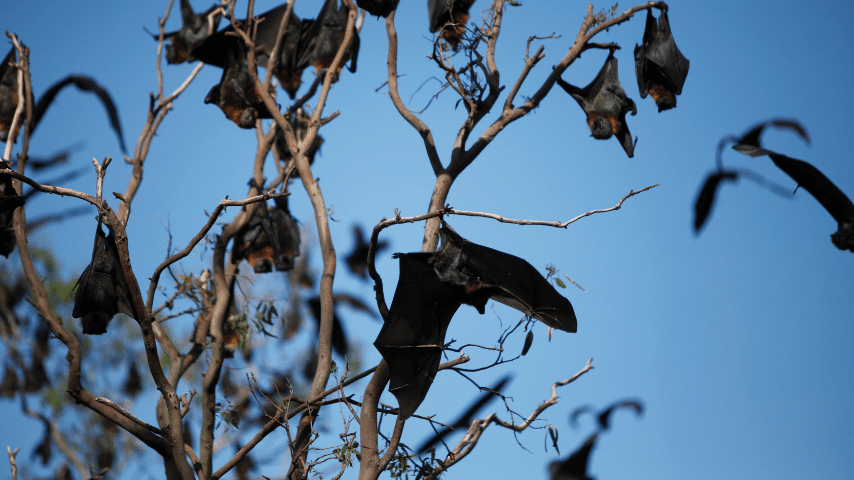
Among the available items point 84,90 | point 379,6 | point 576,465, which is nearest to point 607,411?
point 576,465

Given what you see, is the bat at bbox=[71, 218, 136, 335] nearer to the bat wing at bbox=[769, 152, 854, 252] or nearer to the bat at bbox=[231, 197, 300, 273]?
A: the bat at bbox=[231, 197, 300, 273]

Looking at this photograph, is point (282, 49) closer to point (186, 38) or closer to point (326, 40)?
point (326, 40)

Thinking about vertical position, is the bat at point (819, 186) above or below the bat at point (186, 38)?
below

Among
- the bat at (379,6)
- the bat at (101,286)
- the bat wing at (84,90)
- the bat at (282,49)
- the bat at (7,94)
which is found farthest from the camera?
the bat at (282,49)

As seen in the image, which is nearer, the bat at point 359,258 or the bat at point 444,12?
the bat at point 444,12

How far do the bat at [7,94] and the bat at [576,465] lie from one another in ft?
20.1

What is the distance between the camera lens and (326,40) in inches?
282

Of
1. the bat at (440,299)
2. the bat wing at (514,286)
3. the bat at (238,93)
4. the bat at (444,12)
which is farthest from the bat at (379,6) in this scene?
the bat at (238,93)

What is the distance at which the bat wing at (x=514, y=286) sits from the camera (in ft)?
14.9

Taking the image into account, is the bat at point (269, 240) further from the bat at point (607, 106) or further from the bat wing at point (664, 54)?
the bat wing at point (664, 54)

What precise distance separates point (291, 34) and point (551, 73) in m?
3.35

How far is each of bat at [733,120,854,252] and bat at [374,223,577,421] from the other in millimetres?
1972

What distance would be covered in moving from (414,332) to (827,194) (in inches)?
132

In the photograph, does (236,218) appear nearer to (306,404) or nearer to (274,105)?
(274,105)
